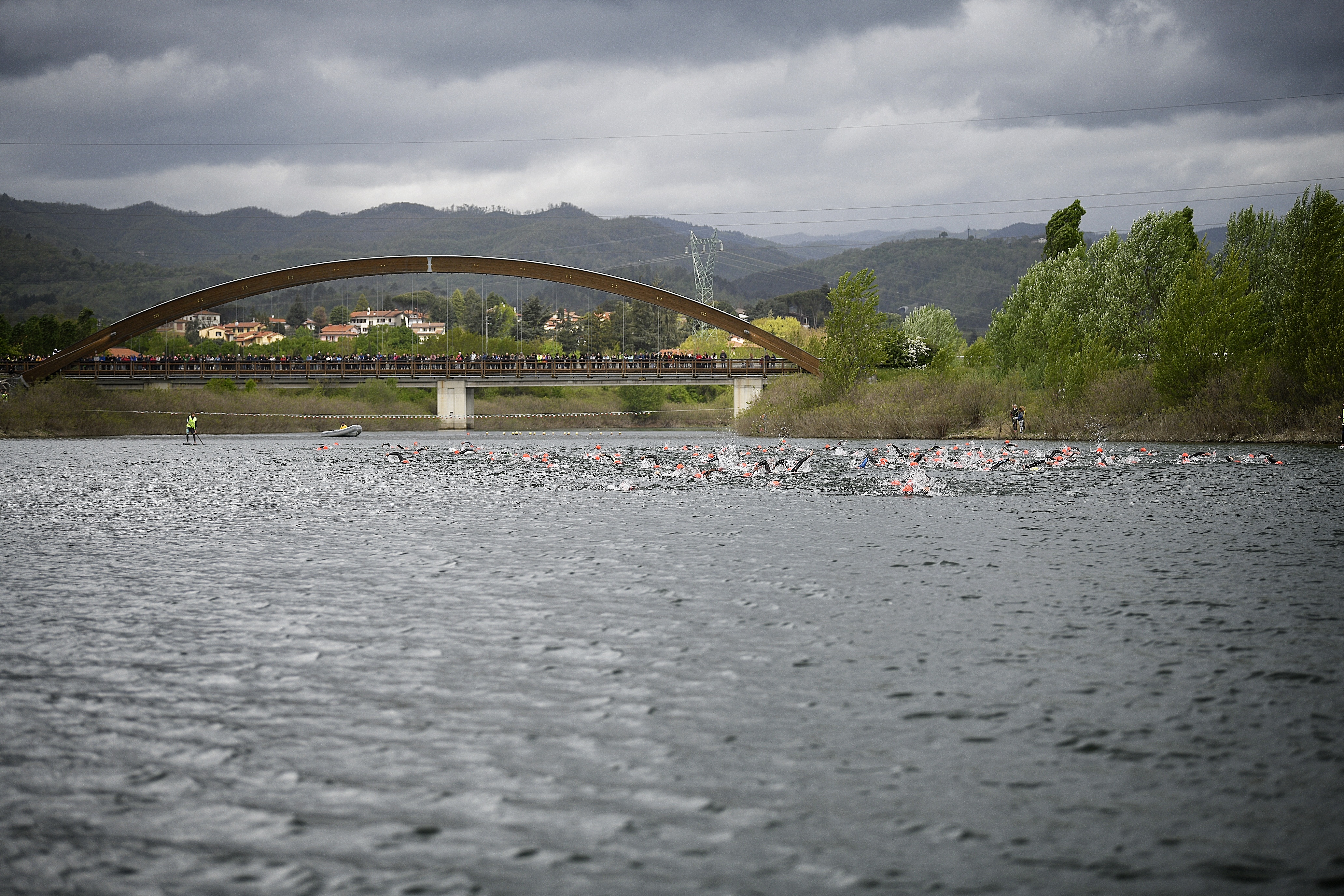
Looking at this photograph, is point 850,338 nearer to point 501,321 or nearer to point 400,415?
point 400,415

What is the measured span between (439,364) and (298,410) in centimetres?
1554

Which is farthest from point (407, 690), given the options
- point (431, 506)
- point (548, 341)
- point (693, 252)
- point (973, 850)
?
point (548, 341)

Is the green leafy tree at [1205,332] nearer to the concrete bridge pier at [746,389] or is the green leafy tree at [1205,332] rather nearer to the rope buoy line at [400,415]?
the concrete bridge pier at [746,389]

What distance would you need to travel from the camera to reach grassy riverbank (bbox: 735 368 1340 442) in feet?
182

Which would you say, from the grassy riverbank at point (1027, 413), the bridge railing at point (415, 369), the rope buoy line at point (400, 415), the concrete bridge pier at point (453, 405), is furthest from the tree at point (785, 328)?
the grassy riverbank at point (1027, 413)

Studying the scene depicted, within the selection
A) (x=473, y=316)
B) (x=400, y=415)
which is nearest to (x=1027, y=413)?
(x=400, y=415)

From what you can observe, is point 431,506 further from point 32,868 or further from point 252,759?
point 32,868

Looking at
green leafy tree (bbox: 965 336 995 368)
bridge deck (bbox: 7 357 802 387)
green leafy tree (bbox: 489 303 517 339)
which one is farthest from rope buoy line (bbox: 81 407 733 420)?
green leafy tree (bbox: 489 303 517 339)

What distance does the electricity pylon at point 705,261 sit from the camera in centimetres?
15512

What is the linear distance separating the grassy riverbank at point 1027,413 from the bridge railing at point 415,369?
2117 centimetres

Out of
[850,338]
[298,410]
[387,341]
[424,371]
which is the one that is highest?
[387,341]

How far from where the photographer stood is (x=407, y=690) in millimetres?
9609

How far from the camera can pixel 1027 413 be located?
221ft

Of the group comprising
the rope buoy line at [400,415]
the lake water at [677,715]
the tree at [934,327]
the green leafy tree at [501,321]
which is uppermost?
the green leafy tree at [501,321]
